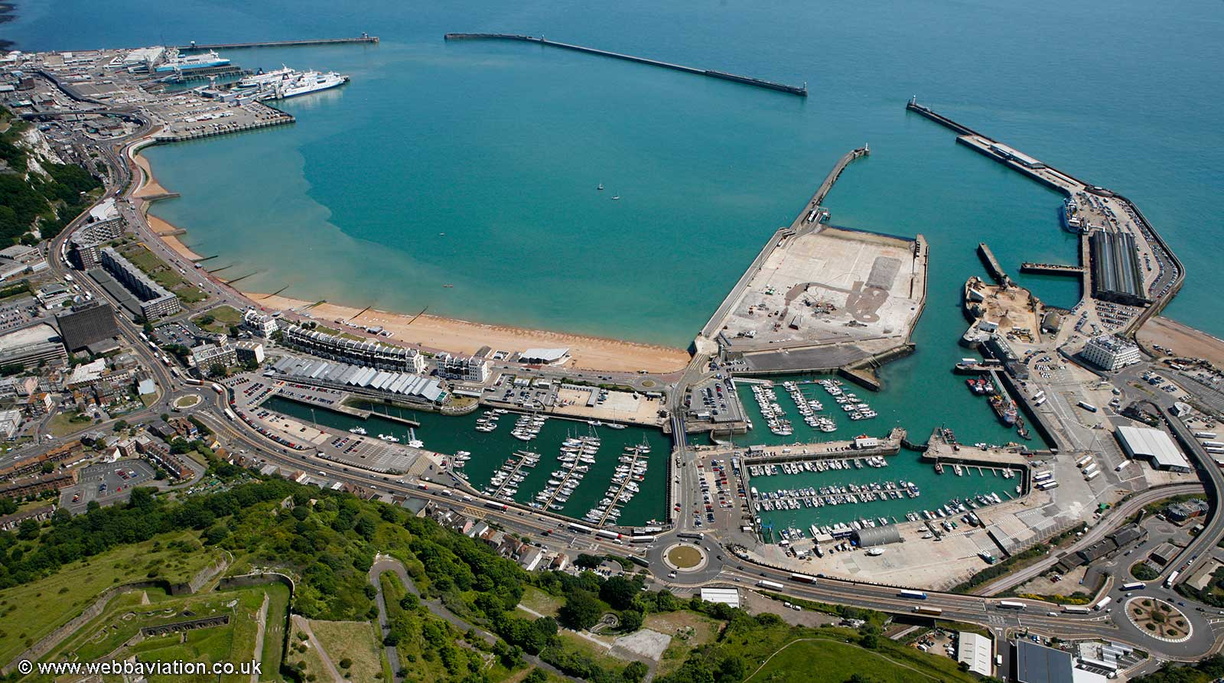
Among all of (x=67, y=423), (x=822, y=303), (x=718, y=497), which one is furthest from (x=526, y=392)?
(x=67, y=423)

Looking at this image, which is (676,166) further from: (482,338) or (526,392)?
(526,392)

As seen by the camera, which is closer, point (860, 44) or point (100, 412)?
point (100, 412)

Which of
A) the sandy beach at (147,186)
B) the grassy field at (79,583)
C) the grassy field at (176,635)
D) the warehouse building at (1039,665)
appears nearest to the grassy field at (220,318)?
the grassy field at (79,583)

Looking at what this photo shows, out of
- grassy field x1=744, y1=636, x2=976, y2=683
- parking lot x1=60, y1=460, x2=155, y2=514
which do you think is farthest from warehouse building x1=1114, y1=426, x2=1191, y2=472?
parking lot x1=60, y1=460, x2=155, y2=514

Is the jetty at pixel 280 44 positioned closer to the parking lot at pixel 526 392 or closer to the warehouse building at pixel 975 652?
the parking lot at pixel 526 392

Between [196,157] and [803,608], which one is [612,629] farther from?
[196,157]

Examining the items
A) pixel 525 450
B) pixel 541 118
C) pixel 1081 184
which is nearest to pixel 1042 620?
pixel 525 450

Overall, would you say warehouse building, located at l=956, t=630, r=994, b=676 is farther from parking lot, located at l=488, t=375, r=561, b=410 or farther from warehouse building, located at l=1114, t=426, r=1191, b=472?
parking lot, located at l=488, t=375, r=561, b=410
